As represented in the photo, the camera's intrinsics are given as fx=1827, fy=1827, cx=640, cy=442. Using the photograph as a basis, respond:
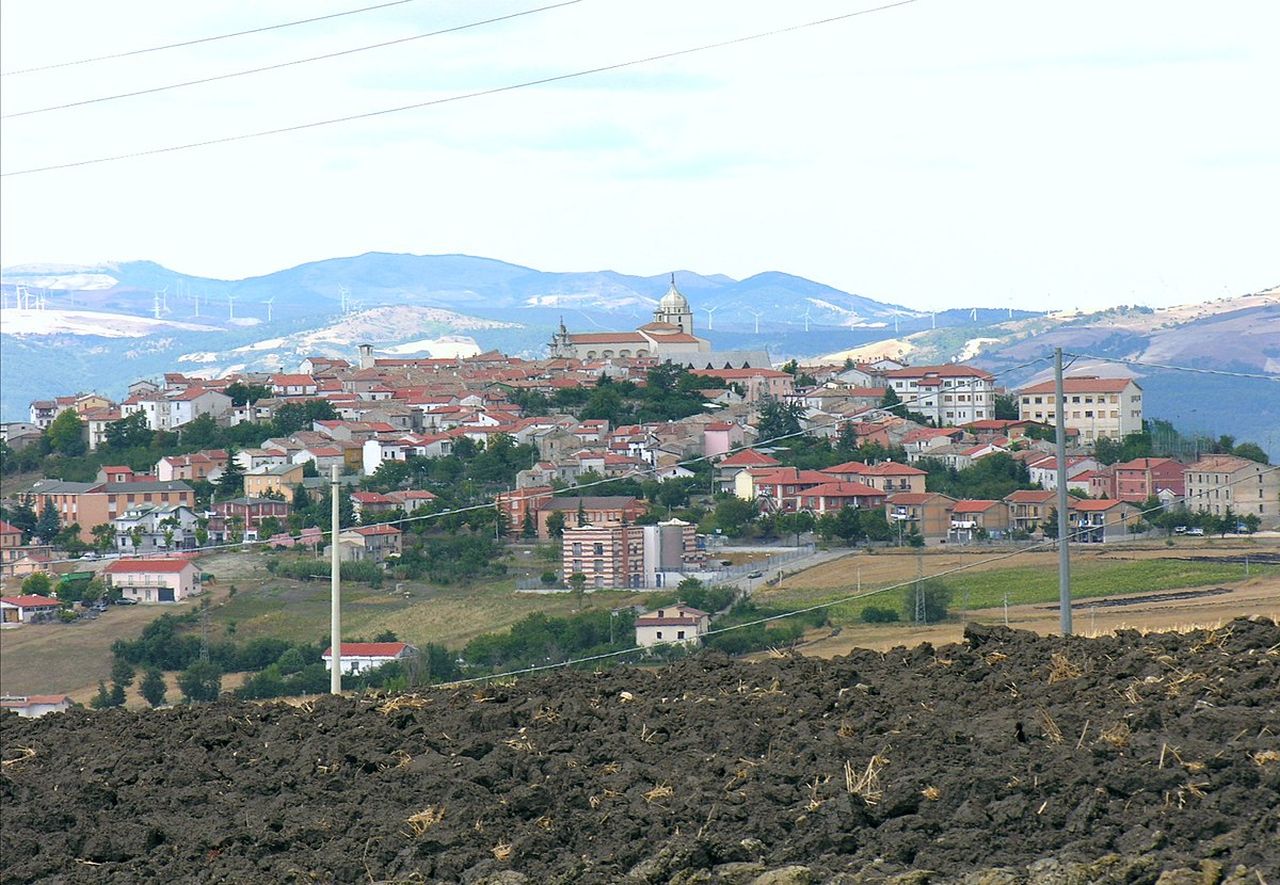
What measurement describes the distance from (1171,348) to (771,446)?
13585 mm

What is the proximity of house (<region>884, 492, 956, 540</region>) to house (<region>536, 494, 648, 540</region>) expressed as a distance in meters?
5.44

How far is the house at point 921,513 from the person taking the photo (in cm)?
3416

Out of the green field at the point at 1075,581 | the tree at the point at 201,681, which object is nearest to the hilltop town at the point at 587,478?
the green field at the point at 1075,581

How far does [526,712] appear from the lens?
27.2 feet

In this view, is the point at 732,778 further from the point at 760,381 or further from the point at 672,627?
the point at 760,381

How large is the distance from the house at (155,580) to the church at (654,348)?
42.9 metres

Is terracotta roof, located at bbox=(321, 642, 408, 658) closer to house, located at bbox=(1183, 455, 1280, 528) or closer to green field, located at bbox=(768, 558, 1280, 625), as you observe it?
green field, located at bbox=(768, 558, 1280, 625)

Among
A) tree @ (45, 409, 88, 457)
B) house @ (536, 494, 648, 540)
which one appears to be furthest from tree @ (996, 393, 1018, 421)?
tree @ (45, 409, 88, 457)

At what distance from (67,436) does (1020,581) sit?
45.2m

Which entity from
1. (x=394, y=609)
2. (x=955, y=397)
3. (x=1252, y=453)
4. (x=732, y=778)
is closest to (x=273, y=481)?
(x=394, y=609)

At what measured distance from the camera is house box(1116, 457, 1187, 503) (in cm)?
3259

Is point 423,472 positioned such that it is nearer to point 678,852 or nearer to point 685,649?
point 685,649

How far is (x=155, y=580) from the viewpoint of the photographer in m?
37.6

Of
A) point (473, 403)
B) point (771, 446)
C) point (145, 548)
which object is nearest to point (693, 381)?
point (473, 403)
